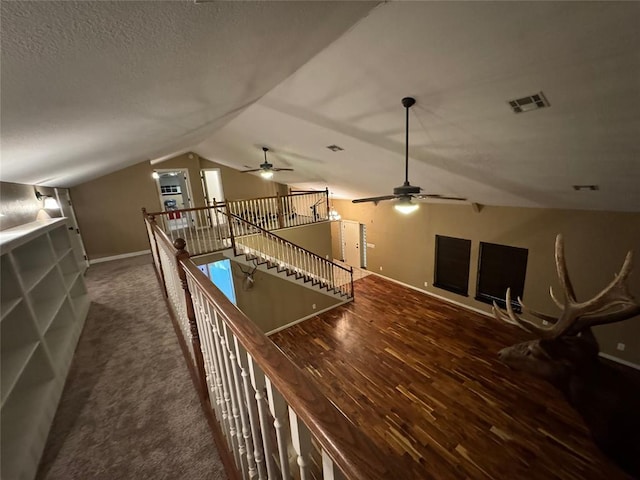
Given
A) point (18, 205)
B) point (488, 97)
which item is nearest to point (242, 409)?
point (488, 97)

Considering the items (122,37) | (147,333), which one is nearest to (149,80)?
(122,37)

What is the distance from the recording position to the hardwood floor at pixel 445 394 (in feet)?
10.1

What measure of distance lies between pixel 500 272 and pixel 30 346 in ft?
24.4

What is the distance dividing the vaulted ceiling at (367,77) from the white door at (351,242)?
552 centimetres

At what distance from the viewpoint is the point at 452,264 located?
6.63m

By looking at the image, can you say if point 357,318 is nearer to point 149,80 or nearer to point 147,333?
point 147,333

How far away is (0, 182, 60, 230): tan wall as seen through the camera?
2732 mm

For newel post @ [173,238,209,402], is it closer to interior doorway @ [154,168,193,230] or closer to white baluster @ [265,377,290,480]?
white baluster @ [265,377,290,480]

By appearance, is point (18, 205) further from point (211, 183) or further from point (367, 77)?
point (211, 183)

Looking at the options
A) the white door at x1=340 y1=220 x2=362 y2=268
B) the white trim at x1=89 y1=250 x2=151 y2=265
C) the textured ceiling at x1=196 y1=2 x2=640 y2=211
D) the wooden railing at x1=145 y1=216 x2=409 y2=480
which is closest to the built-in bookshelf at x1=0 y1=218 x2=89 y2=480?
the wooden railing at x1=145 y1=216 x2=409 y2=480

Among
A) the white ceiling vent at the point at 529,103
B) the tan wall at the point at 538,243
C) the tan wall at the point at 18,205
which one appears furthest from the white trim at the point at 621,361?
the tan wall at the point at 18,205

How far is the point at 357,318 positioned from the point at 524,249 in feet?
12.9

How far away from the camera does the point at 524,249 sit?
17.5 feet

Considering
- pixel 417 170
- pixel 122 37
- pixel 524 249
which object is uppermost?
pixel 122 37
